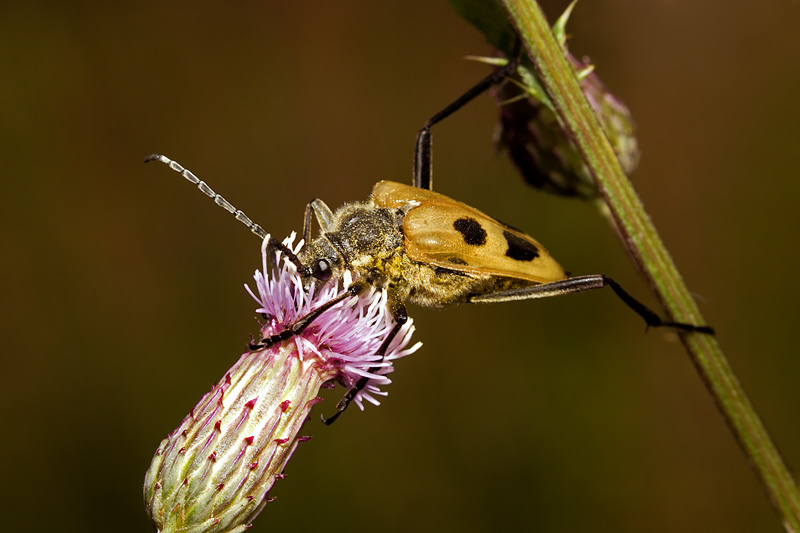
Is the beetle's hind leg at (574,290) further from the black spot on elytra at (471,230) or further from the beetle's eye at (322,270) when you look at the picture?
the beetle's eye at (322,270)

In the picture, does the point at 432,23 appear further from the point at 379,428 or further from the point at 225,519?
the point at 225,519

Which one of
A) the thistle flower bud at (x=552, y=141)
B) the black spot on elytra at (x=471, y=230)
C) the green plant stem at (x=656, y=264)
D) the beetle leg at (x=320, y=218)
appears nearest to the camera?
the green plant stem at (x=656, y=264)

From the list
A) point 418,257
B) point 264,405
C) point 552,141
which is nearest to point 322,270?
point 418,257

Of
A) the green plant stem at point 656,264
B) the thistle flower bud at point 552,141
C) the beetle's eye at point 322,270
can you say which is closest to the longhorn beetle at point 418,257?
the beetle's eye at point 322,270

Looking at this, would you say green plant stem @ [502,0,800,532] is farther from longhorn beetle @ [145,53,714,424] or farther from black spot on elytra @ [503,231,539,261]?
black spot on elytra @ [503,231,539,261]

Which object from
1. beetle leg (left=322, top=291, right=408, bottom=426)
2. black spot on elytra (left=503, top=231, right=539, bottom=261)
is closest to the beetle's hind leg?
black spot on elytra (left=503, top=231, right=539, bottom=261)

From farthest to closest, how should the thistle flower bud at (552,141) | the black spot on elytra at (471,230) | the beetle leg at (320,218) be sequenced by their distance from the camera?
the thistle flower bud at (552,141) → the beetle leg at (320,218) → the black spot on elytra at (471,230)

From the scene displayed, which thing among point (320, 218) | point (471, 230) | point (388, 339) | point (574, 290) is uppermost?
point (320, 218)

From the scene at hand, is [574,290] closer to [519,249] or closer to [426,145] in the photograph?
[519,249]
